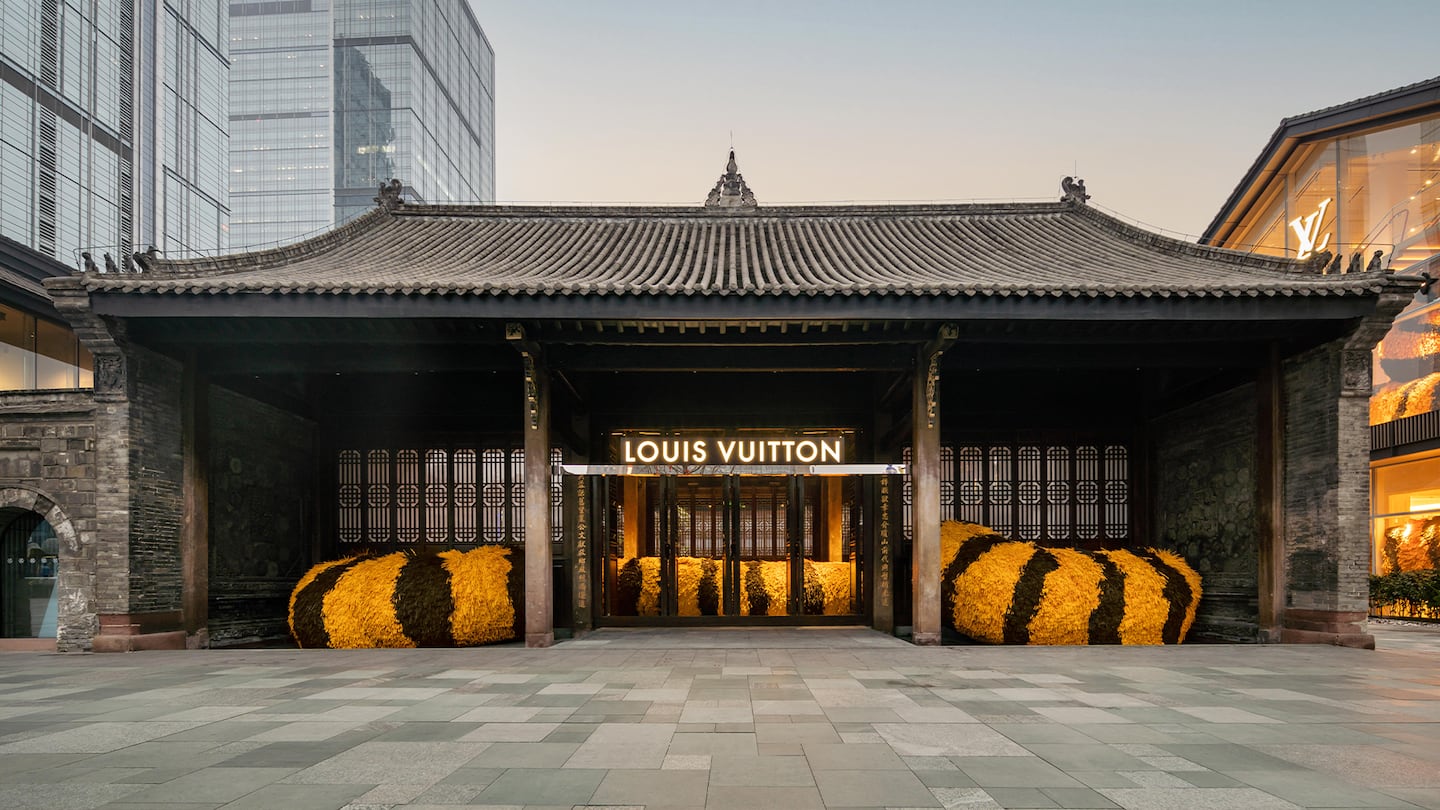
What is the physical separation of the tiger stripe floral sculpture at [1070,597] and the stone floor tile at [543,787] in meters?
8.45

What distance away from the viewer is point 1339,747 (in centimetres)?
591

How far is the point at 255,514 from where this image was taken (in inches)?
539

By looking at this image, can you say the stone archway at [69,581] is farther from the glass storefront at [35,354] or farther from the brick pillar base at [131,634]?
the glass storefront at [35,354]

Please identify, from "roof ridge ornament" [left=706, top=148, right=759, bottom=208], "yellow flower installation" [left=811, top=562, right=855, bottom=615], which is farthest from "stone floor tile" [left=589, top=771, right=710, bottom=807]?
"roof ridge ornament" [left=706, top=148, right=759, bottom=208]

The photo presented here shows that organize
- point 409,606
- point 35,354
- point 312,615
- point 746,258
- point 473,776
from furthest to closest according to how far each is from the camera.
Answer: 1. point 35,354
2. point 746,258
3. point 312,615
4. point 409,606
5. point 473,776

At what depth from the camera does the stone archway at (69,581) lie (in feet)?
37.7

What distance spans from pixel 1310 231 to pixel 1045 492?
1336 centimetres

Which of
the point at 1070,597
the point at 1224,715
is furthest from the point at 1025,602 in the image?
the point at 1224,715

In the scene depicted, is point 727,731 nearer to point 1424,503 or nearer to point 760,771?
point 760,771

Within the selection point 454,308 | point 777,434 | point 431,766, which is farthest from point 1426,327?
point 431,766

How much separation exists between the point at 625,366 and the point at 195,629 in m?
6.76

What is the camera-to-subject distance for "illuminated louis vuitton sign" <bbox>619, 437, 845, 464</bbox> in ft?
42.8

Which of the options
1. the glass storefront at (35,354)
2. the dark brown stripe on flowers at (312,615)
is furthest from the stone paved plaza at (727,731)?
the glass storefront at (35,354)

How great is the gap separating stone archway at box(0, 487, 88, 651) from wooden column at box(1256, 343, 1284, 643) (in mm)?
15271
